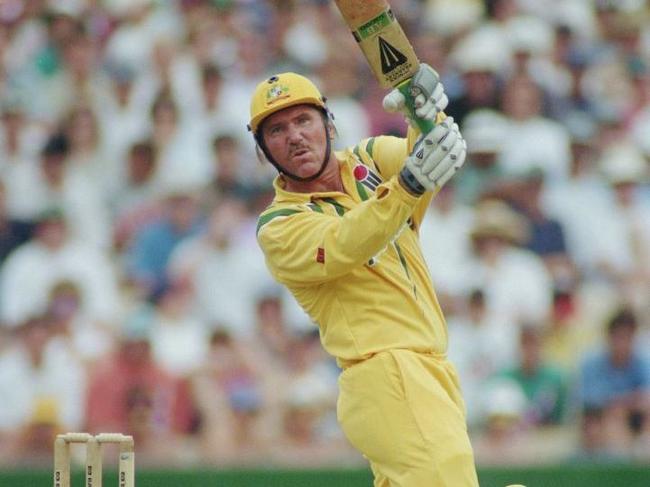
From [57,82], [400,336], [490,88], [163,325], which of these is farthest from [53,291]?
[400,336]

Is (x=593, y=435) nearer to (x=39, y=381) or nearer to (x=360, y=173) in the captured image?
(x=39, y=381)

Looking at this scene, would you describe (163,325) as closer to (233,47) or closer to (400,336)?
(233,47)

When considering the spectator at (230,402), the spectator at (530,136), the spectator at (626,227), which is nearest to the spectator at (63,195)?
the spectator at (230,402)

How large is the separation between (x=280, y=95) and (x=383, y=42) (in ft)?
1.59

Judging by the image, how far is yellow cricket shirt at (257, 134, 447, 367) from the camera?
5594 mm

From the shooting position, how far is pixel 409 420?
5.59 meters

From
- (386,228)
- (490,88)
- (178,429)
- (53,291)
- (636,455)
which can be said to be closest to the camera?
(386,228)

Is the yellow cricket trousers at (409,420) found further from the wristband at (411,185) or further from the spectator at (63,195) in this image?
the spectator at (63,195)

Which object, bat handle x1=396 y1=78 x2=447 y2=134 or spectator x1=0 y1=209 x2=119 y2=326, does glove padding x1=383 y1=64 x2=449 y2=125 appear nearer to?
bat handle x1=396 y1=78 x2=447 y2=134

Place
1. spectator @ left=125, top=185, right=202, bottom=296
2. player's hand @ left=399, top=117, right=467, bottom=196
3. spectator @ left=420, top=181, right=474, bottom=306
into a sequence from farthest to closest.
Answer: spectator @ left=125, top=185, right=202, bottom=296 < spectator @ left=420, top=181, right=474, bottom=306 < player's hand @ left=399, top=117, right=467, bottom=196

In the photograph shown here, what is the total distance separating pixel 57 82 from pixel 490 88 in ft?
9.95

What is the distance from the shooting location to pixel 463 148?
5.39 metres

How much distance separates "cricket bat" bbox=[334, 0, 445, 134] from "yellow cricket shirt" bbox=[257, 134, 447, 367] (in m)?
0.36

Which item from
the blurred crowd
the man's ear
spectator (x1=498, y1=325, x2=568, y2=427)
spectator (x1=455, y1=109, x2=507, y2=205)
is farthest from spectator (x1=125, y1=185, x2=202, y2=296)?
the man's ear
